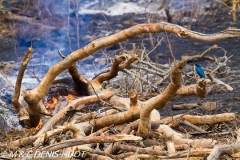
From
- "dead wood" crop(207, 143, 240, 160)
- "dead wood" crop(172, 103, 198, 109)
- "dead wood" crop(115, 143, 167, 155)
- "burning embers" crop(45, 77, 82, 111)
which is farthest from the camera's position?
"dead wood" crop(172, 103, 198, 109)

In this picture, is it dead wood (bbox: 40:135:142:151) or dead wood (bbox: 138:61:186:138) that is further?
dead wood (bbox: 40:135:142:151)

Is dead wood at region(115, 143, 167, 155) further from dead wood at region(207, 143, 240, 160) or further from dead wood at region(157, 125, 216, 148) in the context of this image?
dead wood at region(207, 143, 240, 160)

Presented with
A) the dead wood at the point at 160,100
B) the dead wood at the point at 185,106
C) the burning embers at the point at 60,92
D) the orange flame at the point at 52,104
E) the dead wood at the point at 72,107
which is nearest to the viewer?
the dead wood at the point at 160,100

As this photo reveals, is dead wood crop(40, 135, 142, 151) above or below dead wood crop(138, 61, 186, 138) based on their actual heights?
below

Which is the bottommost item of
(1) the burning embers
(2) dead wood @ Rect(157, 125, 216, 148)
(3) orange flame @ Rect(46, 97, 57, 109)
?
(2) dead wood @ Rect(157, 125, 216, 148)

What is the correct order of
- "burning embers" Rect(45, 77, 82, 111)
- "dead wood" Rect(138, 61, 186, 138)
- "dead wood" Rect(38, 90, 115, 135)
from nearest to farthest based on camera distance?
"dead wood" Rect(138, 61, 186, 138), "dead wood" Rect(38, 90, 115, 135), "burning embers" Rect(45, 77, 82, 111)

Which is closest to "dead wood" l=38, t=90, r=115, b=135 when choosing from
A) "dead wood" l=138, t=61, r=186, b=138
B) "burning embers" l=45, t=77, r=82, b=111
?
"burning embers" l=45, t=77, r=82, b=111

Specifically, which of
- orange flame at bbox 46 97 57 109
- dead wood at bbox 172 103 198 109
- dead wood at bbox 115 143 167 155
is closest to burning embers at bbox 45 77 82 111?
orange flame at bbox 46 97 57 109

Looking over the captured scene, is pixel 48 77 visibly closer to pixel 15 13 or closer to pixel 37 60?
pixel 37 60

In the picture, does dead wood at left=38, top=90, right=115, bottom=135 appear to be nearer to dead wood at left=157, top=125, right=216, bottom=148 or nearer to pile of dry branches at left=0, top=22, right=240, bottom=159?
pile of dry branches at left=0, top=22, right=240, bottom=159

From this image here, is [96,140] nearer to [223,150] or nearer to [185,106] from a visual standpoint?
[223,150]

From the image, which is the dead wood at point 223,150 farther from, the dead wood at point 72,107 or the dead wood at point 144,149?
the dead wood at point 72,107

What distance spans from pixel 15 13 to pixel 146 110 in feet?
37.7

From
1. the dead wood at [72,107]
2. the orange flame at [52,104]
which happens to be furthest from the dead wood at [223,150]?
the orange flame at [52,104]
